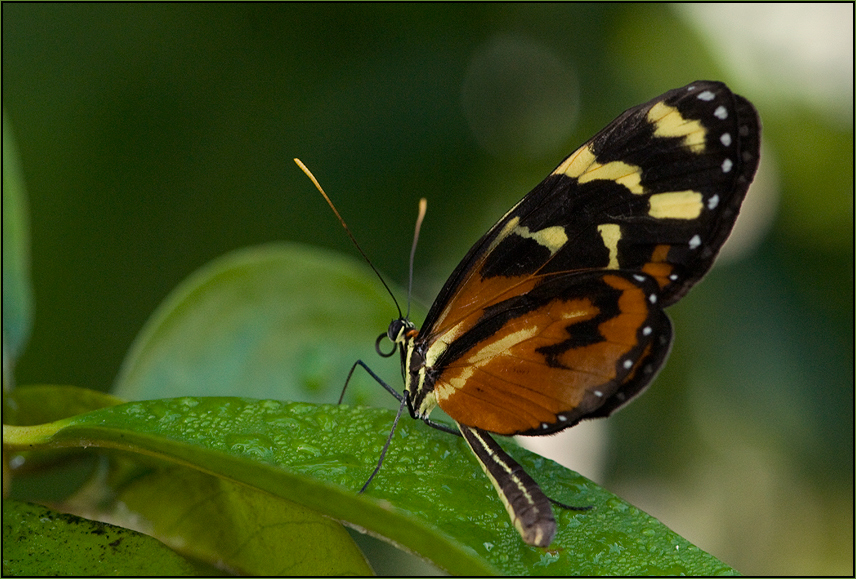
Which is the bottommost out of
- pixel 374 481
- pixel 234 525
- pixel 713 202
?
pixel 234 525

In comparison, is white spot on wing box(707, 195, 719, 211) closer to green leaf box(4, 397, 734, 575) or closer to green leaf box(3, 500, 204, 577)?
green leaf box(4, 397, 734, 575)

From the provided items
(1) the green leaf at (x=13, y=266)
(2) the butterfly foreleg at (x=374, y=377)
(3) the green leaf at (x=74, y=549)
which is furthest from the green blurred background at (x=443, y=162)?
(3) the green leaf at (x=74, y=549)

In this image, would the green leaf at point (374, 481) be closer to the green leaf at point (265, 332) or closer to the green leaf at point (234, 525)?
the green leaf at point (234, 525)

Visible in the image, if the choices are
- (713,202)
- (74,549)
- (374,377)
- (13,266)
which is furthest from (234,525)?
(713,202)

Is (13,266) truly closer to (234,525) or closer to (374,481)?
(234,525)

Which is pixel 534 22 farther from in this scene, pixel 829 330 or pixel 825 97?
pixel 829 330

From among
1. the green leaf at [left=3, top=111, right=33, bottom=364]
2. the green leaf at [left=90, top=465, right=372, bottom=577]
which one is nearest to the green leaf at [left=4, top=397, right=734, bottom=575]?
the green leaf at [left=90, top=465, right=372, bottom=577]

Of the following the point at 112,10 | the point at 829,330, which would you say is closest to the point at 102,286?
the point at 112,10
